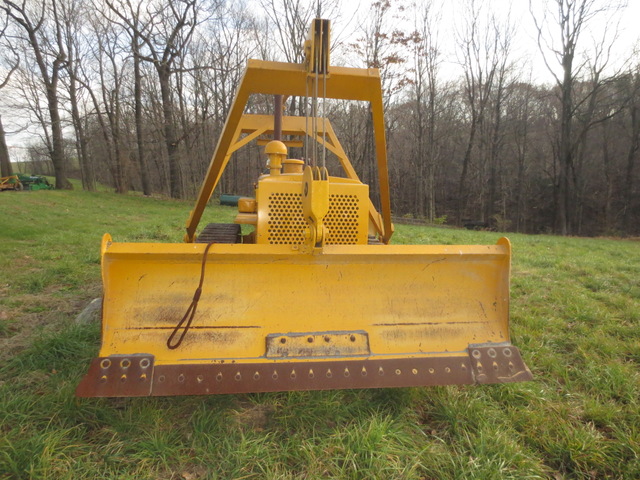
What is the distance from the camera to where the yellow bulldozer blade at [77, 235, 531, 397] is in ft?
6.86

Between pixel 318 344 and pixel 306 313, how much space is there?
0.73 ft

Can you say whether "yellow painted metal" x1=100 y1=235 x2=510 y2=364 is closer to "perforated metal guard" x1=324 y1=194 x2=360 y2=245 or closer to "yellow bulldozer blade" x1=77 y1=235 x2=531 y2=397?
"yellow bulldozer blade" x1=77 y1=235 x2=531 y2=397

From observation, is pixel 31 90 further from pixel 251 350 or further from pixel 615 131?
pixel 615 131

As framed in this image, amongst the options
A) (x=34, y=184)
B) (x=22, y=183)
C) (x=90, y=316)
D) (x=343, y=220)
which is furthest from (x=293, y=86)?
(x=22, y=183)

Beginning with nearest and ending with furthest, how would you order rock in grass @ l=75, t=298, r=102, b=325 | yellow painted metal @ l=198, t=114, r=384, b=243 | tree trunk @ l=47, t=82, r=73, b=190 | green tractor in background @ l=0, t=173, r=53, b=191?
rock in grass @ l=75, t=298, r=102, b=325 → yellow painted metal @ l=198, t=114, r=384, b=243 → green tractor in background @ l=0, t=173, r=53, b=191 → tree trunk @ l=47, t=82, r=73, b=190

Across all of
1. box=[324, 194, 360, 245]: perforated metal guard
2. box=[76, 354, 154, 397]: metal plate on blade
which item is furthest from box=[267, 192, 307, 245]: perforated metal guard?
box=[76, 354, 154, 397]: metal plate on blade

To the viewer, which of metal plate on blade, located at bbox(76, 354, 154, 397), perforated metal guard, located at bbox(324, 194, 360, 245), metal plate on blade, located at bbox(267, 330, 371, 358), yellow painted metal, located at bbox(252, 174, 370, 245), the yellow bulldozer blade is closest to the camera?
metal plate on blade, located at bbox(76, 354, 154, 397)

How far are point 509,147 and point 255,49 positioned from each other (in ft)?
71.8

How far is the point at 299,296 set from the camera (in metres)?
2.41

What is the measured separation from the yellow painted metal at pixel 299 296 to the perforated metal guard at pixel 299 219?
62 cm

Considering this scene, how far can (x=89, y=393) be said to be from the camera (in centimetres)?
194

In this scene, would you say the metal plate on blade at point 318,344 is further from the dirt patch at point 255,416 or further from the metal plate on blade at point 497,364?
the metal plate on blade at point 497,364

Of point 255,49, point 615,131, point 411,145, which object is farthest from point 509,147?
point 255,49

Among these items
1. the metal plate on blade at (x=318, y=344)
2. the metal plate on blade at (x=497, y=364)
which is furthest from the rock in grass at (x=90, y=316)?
the metal plate on blade at (x=497, y=364)
